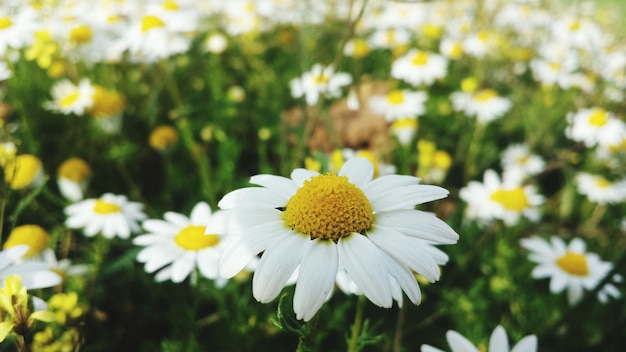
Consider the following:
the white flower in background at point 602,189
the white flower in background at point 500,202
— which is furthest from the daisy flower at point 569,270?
the white flower in background at point 602,189

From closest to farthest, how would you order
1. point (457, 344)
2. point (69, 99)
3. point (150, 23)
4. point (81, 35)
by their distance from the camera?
Result: 1. point (457, 344)
2. point (69, 99)
3. point (150, 23)
4. point (81, 35)

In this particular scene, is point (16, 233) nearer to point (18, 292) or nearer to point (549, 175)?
point (18, 292)

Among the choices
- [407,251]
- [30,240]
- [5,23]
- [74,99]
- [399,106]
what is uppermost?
[5,23]

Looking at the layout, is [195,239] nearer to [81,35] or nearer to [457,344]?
[457,344]

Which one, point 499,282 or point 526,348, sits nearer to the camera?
point 526,348

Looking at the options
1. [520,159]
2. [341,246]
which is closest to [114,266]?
[341,246]

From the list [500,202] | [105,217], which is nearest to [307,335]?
[105,217]

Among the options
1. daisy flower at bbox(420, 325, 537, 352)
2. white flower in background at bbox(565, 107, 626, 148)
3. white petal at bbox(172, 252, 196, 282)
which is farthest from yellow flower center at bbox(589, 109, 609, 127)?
white petal at bbox(172, 252, 196, 282)
